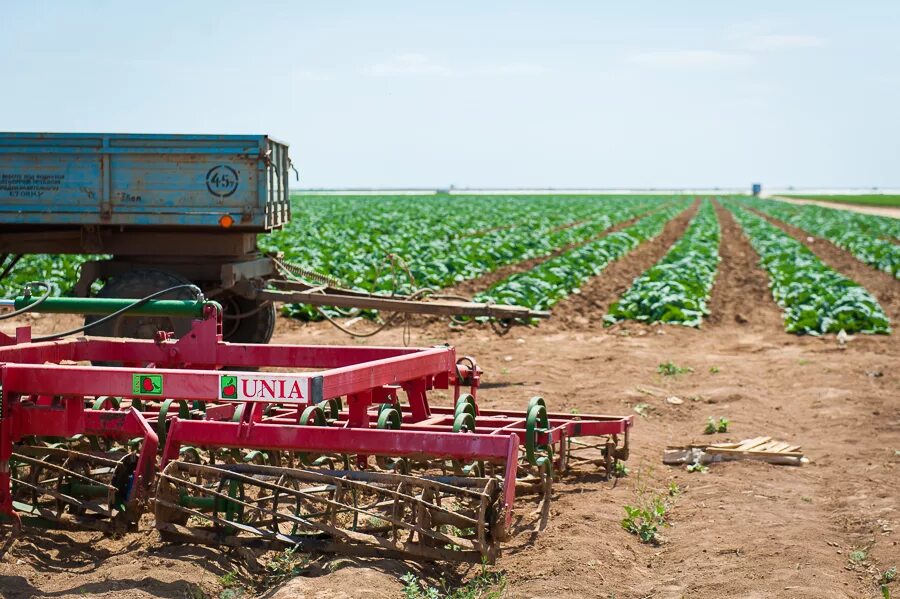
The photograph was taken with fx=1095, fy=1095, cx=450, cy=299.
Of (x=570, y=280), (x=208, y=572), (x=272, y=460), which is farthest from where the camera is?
(x=570, y=280)

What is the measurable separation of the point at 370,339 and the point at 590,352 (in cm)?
307

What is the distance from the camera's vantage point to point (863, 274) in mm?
25859

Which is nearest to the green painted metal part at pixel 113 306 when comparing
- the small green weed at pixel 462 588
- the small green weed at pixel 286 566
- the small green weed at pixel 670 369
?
the small green weed at pixel 286 566

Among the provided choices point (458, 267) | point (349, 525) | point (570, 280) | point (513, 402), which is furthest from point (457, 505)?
point (458, 267)

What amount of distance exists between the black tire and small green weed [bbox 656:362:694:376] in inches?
179

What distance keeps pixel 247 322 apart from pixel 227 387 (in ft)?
22.1

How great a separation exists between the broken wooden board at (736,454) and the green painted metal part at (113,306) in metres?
3.91

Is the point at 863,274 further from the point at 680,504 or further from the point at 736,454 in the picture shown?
the point at 680,504

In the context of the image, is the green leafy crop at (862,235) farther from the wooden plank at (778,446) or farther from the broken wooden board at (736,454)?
the broken wooden board at (736,454)

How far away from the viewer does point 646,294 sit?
1828 centimetres

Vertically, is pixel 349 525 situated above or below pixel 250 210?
below

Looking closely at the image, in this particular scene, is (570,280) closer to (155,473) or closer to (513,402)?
(513,402)

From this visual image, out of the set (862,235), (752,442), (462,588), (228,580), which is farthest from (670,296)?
(862,235)

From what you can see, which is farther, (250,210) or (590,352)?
(590,352)
